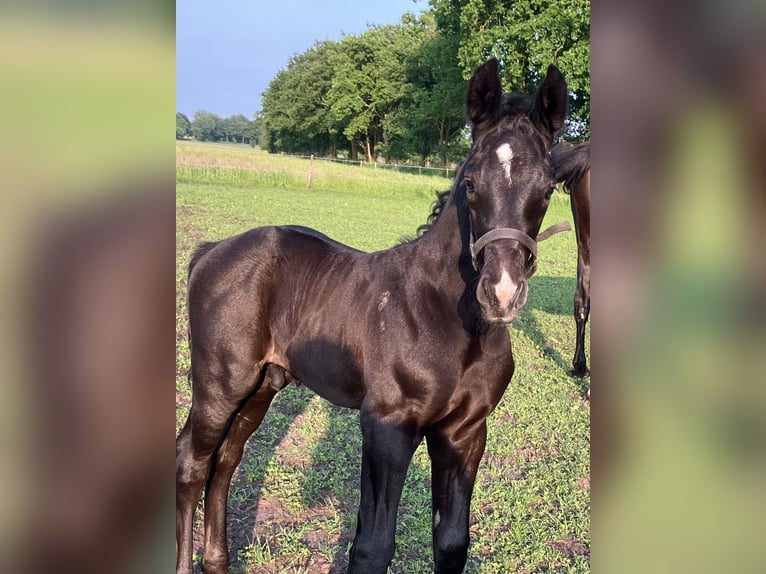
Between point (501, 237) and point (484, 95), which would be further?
point (484, 95)

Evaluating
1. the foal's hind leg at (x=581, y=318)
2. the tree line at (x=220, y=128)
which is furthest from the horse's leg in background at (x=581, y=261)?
the tree line at (x=220, y=128)

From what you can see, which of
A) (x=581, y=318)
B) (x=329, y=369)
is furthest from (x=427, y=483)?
(x=581, y=318)

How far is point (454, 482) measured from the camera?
2.40 meters

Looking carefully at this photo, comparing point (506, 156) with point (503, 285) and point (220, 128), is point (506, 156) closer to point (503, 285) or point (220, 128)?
point (503, 285)

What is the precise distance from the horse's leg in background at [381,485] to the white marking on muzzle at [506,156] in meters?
1.00

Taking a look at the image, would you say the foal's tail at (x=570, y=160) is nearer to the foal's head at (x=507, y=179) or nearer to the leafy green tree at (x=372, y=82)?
the foal's head at (x=507, y=179)

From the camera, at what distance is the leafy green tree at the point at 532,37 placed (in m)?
15.9

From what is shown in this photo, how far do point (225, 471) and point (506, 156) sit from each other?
6.94ft

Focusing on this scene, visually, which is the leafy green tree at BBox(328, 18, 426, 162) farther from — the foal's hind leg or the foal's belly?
the foal's belly

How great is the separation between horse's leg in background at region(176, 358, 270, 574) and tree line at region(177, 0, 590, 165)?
3.67m
